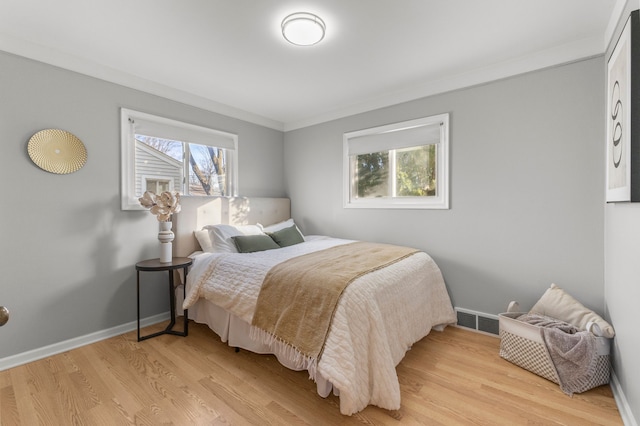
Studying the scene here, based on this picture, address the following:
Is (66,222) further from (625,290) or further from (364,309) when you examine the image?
(625,290)

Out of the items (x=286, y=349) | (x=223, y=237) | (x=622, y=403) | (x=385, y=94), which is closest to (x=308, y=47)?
(x=385, y=94)

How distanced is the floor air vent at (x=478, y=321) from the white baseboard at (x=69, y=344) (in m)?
3.02

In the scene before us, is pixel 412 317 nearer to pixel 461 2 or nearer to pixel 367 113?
pixel 461 2

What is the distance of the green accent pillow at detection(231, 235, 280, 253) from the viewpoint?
2922mm

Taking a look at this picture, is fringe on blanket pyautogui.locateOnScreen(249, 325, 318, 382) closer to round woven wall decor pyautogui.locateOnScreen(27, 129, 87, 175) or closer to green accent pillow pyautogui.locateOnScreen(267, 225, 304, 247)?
green accent pillow pyautogui.locateOnScreen(267, 225, 304, 247)

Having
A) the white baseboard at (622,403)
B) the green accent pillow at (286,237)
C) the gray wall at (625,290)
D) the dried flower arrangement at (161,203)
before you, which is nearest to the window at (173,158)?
the dried flower arrangement at (161,203)

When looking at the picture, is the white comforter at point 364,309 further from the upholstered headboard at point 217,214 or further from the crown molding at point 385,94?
the crown molding at point 385,94

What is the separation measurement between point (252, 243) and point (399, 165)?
184 centimetres

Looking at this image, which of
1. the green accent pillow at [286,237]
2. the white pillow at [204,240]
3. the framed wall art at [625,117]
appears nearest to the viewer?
the framed wall art at [625,117]

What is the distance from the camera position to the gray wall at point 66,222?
7.16ft

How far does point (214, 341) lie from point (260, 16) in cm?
255

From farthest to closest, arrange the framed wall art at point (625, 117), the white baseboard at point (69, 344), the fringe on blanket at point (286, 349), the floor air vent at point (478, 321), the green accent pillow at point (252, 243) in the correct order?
1. the green accent pillow at point (252, 243)
2. the floor air vent at point (478, 321)
3. the white baseboard at point (69, 344)
4. the fringe on blanket at point (286, 349)
5. the framed wall art at point (625, 117)

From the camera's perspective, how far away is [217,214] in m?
3.39

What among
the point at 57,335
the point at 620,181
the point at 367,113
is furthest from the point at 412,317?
the point at 57,335
